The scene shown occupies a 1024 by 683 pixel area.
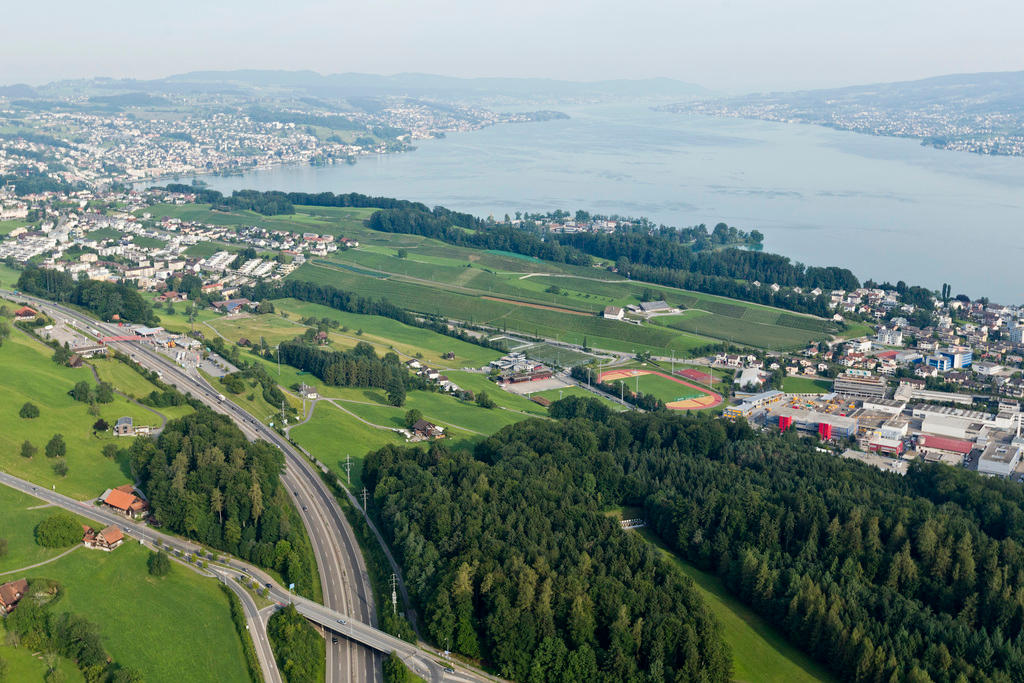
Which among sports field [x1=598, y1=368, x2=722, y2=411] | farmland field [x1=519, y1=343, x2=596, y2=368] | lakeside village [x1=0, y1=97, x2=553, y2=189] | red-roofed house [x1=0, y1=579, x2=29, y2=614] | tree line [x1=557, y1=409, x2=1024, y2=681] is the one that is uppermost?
lakeside village [x1=0, y1=97, x2=553, y2=189]

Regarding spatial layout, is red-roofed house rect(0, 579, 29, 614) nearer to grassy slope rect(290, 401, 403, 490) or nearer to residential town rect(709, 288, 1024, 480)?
grassy slope rect(290, 401, 403, 490)

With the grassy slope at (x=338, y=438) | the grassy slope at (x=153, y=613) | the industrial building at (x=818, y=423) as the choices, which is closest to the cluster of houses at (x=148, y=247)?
the grassy slope at (x=338, y=438)

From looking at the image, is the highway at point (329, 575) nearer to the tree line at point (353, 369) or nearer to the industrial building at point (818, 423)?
the tree line at point (353, 369)

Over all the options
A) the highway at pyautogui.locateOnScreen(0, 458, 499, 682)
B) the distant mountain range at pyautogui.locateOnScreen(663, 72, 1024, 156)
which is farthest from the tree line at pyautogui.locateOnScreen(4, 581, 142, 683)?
the distant mountain range at pyautogui.locateOnScreen(663, 72, 1024, 156)

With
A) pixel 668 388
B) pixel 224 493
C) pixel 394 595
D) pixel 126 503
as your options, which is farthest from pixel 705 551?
pixel 668 388

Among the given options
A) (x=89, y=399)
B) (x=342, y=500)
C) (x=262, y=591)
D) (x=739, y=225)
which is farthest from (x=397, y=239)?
(x=262, y=591)

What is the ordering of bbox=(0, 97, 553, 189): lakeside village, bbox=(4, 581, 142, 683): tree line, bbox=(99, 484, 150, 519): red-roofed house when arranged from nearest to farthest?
bbox=(4, 581, 142, 683): tree line
bbox=(99, 484, 150, 519): red-roofed house
bbox=(0, 97, 553, 189): lakeside village

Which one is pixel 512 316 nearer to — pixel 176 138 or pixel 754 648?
pixel 754 648
